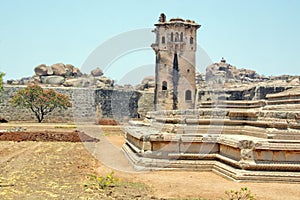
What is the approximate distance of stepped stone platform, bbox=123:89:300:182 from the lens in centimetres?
784

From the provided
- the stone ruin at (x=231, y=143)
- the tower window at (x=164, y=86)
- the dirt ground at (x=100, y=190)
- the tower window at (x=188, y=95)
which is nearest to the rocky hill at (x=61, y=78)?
the tower window at (x=164, y=86)

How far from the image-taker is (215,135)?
9.41 m

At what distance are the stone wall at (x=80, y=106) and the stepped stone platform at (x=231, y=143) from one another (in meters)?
23.1

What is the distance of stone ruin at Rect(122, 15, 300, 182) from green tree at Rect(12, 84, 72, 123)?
20381 mm

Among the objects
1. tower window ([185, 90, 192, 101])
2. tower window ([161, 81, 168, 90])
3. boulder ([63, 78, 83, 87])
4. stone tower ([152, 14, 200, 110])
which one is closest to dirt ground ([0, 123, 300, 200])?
stone tower ([152, 14, 200, 110])

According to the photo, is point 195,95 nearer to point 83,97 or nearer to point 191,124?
point 83,97

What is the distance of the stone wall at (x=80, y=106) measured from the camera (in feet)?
109

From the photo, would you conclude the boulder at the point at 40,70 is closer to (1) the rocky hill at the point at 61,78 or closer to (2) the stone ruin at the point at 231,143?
(1) the rocky hill at the point at 61,78

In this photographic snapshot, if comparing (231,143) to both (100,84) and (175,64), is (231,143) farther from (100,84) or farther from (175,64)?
(100,84)

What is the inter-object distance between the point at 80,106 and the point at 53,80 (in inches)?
312

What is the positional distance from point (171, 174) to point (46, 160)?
3.40 meters

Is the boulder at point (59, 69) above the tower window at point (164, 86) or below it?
above

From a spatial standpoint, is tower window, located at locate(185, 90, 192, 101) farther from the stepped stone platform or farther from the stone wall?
the stepped stone platform

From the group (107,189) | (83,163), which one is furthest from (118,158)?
(107,189)
